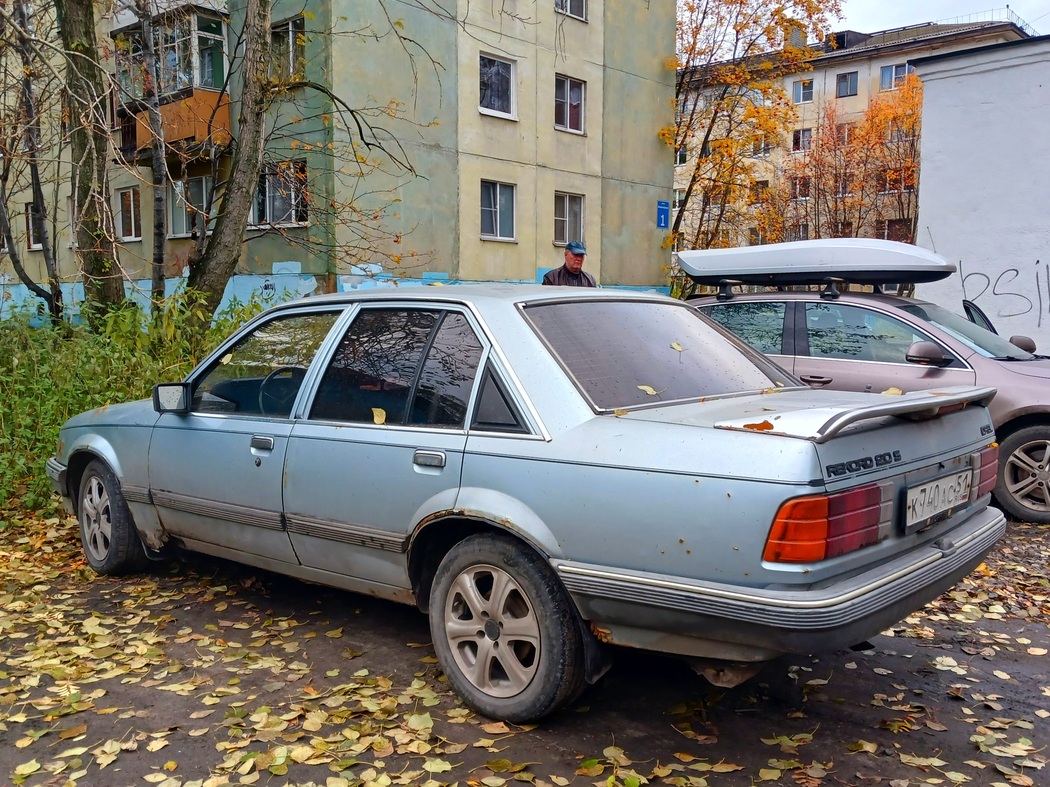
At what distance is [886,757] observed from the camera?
321 cm

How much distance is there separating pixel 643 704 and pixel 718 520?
3.87 feet

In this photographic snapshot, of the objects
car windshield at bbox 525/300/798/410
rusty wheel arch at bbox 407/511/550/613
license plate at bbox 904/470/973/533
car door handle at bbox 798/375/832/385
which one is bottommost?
rusty wheel arch at bbox 407/511/550/613

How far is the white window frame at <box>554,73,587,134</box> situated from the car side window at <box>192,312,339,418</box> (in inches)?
801

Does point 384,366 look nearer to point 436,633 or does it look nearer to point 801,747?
point 436,633

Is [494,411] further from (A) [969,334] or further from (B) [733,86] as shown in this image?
(B) [733,86]

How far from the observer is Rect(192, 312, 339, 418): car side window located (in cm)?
443

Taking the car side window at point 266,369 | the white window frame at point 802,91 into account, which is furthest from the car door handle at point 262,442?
the white window frame at point 802,91

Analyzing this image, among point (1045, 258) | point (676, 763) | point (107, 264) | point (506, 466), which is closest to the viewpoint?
point (676, 763)

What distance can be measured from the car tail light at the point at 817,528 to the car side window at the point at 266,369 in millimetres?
2448

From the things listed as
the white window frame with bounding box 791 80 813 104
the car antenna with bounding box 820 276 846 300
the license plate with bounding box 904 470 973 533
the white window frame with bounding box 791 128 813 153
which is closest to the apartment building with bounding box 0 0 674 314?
the car antenna with bounding box 820 276 846 300

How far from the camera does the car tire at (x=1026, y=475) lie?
6684mm

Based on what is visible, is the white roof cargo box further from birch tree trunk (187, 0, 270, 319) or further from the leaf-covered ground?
birch tree trunk (187, 0, 270, 319)

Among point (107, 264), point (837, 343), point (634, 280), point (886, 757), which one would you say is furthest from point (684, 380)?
point (634, 280)

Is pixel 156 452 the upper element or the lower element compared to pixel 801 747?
upper
